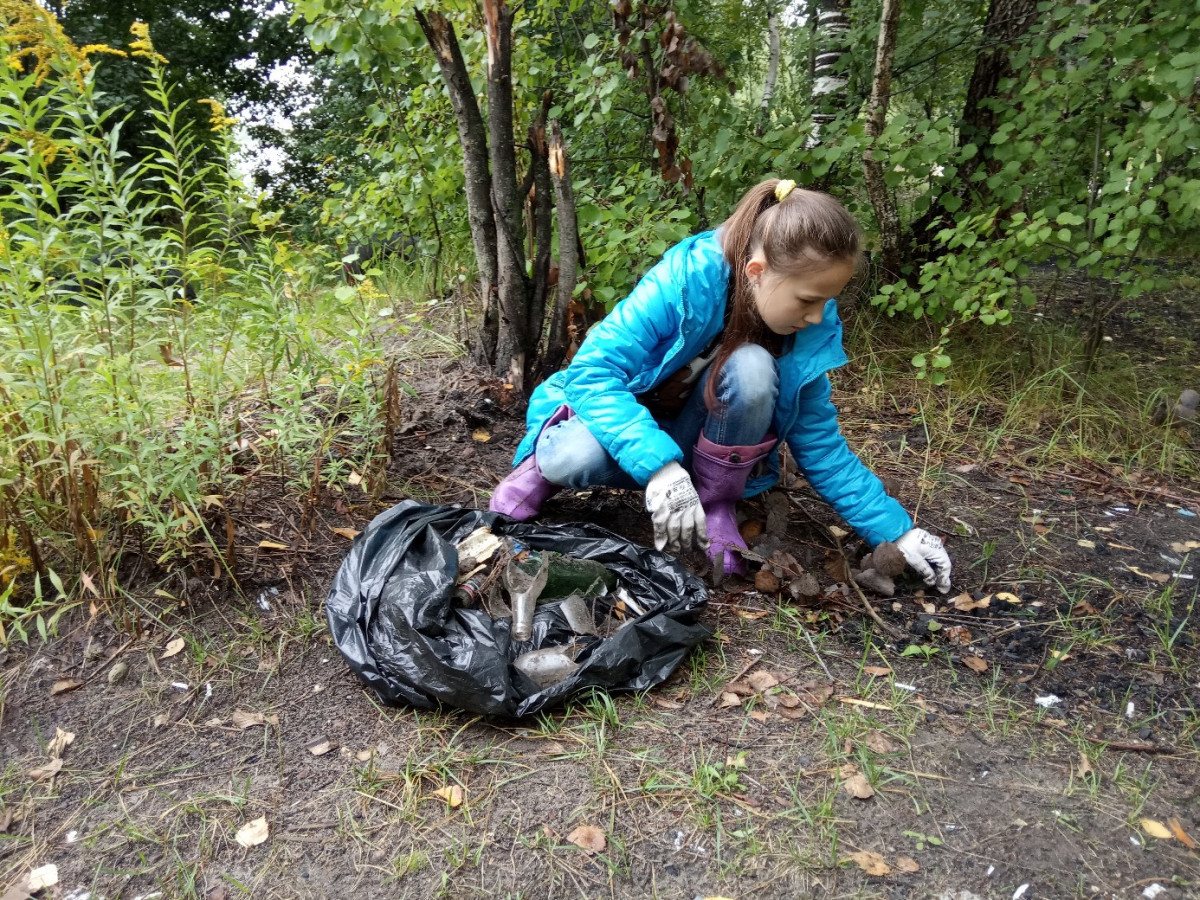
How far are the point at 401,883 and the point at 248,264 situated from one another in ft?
5.96

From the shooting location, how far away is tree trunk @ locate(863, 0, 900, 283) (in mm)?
3316

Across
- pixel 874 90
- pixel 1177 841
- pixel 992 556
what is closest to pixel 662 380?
pixel 992 556

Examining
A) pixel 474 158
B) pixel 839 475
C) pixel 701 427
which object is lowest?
pixel 839 475

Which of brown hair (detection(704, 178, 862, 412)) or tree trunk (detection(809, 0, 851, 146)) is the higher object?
tree trunk (detection(809, 0, 851, 146))

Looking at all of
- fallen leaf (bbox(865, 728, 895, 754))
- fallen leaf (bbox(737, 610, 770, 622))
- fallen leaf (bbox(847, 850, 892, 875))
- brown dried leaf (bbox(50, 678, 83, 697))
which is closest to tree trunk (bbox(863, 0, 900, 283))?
fallen leaf (bbox(737, 610, 770, 622))

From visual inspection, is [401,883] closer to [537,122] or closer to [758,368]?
[758,368]

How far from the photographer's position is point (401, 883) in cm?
139

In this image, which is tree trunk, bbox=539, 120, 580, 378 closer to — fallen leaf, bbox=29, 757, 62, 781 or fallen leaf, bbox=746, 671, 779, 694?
fallen leaf, bbox=746, 671, 779, 694

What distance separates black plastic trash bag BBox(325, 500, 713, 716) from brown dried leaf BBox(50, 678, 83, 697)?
0.58 meters

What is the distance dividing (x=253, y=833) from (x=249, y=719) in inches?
12.6

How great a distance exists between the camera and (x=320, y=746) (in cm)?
168

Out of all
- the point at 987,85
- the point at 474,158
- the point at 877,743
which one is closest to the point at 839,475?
the point at 877,743

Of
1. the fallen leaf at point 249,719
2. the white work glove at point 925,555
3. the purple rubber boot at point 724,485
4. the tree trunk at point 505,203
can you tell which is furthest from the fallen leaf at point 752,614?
the tree trunk at point 505,203

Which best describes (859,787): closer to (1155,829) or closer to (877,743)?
(877,743)
